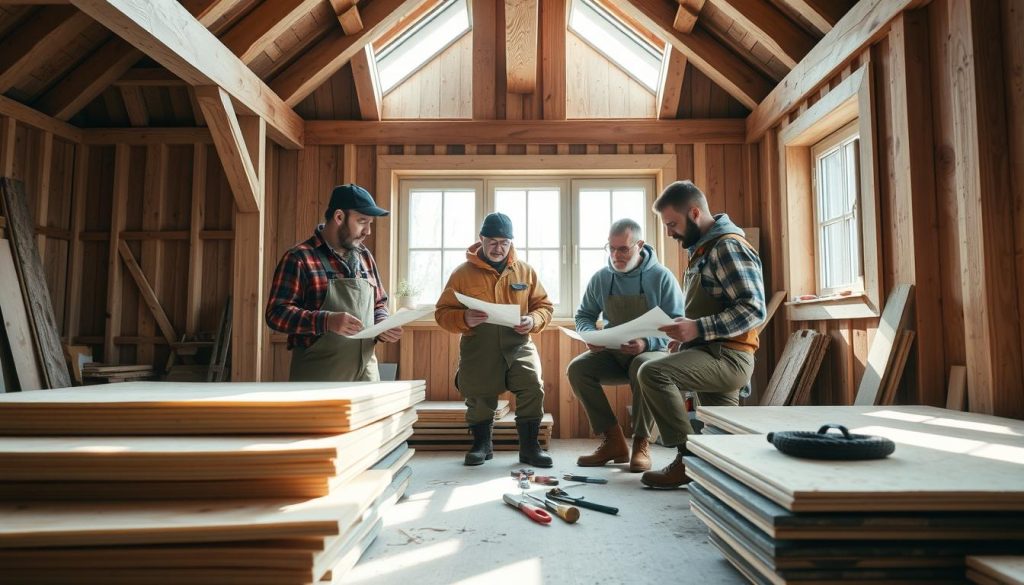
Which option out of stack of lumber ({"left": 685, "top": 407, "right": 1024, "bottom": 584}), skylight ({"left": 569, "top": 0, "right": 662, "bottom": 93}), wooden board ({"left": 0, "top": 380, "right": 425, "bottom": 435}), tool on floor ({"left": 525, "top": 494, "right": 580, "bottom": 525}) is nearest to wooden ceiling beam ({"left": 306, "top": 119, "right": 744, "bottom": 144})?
skylight ({"left": 569, "top": 0, "right": 662, "bottom": 93})

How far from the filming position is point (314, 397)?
1.84m

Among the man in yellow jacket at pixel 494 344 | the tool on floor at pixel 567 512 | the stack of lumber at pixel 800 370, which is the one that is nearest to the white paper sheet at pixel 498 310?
the man in yellow jacket at pixel 494 344

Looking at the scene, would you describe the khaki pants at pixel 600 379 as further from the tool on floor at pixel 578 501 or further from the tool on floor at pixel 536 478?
the tool on floor at pixel 578 501

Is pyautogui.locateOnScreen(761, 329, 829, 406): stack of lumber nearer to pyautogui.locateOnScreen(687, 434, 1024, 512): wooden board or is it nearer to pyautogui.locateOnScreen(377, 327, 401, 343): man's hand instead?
pyautogui.locateOnScreen(687, 434, 1024, 512): wooden board

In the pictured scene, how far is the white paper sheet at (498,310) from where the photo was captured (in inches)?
136

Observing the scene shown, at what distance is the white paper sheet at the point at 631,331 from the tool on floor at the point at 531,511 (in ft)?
3.26

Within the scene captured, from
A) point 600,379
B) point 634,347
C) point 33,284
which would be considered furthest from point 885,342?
point 33,284

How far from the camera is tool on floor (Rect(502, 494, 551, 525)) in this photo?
2.51m

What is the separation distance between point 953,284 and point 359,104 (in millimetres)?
4534

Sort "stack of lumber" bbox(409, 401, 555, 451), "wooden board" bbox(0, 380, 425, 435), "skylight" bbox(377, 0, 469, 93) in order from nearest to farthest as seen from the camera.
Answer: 1. "wooden board" bbox(0, 380, 425, 435)
2. "stack of lumber" bbox(409, 401, 555, 451)
3. "skylight" bbox(377, 0, 469, 93)

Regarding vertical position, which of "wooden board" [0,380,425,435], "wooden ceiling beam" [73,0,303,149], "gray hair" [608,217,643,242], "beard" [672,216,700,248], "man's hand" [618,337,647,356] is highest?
"wooden ceiling beam" [73,0,303,149]

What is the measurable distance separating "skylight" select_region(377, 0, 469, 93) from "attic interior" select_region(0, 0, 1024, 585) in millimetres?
25

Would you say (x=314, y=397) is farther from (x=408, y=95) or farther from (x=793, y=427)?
(x=408, y=95)

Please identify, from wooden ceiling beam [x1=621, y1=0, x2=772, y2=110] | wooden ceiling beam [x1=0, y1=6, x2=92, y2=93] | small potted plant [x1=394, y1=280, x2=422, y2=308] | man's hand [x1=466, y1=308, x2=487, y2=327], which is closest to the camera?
man's hand [x1=466, y1=308, x2=487, y2=327]
